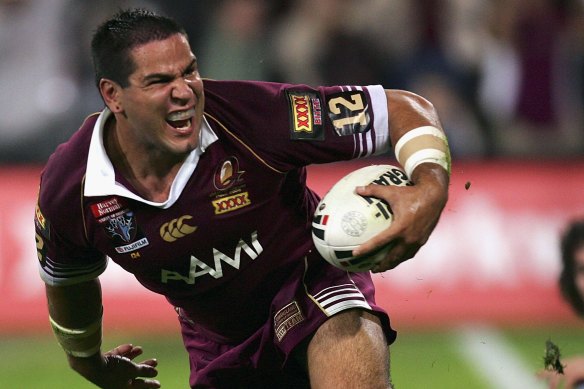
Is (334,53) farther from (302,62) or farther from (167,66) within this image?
(167,66)

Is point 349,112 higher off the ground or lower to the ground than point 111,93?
lower

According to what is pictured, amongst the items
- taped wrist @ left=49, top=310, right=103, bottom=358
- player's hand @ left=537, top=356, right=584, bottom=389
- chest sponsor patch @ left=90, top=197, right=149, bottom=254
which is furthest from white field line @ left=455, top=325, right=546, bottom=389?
chest sponsor patch @ left=90, top=197, right=149, bottom=254

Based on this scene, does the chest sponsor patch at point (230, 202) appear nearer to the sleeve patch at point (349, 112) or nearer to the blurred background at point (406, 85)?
the sleeve patch at point (349, 112)

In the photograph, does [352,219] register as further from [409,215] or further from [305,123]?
[305,123]

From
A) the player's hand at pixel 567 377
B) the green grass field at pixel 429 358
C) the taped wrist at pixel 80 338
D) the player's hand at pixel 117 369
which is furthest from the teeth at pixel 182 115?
the green grass field at pixel 429 358

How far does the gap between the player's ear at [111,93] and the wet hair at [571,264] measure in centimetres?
330

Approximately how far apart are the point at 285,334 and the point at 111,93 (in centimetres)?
116

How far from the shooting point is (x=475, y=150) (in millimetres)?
9609

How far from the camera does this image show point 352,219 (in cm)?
425

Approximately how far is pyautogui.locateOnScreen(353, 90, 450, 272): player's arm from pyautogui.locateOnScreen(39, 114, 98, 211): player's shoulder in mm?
1090

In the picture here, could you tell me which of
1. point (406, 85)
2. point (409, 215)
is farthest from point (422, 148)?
point (406, 85)

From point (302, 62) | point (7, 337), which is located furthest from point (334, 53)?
point (7, 337)

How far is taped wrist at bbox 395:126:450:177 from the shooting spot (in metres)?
4.34

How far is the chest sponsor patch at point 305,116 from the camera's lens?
4.50 metres
